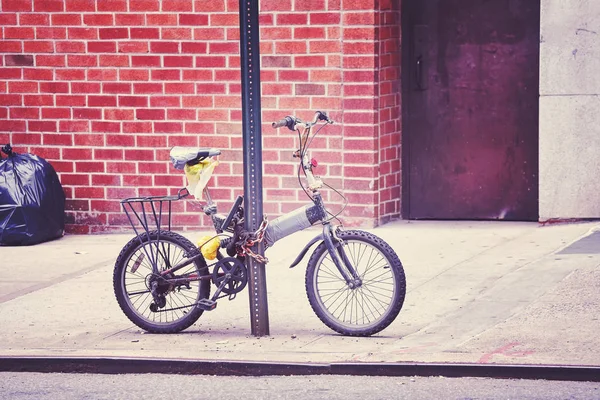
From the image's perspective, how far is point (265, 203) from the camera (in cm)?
1084

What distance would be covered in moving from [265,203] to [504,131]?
2.26m

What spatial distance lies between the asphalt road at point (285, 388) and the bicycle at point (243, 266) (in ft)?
2.63

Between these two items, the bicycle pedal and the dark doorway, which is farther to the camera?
A: the dark doorway

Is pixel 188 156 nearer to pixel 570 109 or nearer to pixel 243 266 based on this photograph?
pixel 243 266

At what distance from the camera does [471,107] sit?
10938 millimetres

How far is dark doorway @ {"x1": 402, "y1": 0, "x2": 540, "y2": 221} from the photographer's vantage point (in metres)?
10.8

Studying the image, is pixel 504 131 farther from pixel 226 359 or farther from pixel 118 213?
pixel 226 359

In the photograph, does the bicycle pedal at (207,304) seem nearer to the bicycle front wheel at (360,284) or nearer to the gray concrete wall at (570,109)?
the bicycle front wheel at (360,284)

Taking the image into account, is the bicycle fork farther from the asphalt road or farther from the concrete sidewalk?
the asphalt road

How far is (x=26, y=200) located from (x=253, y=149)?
398 centimetres

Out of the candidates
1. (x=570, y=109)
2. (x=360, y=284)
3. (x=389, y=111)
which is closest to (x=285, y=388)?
(x=360, y=284)

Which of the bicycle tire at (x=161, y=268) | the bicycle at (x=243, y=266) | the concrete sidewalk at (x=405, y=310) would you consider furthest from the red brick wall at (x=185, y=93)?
the bicycle tire at (x=161, y=268)

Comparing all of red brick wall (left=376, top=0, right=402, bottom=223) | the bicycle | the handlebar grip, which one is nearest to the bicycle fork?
the bicycle

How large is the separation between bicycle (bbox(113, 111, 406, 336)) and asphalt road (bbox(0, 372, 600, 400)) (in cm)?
80
